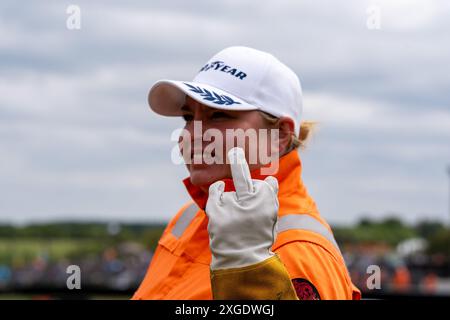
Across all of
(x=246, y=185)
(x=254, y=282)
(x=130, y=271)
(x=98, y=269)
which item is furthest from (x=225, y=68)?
(x=98, y=269)

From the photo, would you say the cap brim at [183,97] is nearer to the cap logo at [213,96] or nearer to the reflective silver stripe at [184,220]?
the cap logo at [213,96]

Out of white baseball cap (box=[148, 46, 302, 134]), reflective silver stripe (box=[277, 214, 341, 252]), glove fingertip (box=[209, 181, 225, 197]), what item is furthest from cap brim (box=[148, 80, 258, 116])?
glove fingertip (box=[209, 181, 225, 197])

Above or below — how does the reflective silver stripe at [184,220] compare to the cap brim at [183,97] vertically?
below

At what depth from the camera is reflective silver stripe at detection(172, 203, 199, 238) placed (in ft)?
11.0

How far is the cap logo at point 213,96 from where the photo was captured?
2805 mm

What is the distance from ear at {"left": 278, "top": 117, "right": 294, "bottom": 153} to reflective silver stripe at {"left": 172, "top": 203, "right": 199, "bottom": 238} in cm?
59

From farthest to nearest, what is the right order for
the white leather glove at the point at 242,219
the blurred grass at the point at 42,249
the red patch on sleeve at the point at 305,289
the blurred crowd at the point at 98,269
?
the blurred grass at the point at 42,249
the blurred crowd at the point at 98,269
the red patch on sleeve at the point at 305,289
the white leather glove at the point at 242,219

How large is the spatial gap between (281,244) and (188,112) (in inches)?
25.6

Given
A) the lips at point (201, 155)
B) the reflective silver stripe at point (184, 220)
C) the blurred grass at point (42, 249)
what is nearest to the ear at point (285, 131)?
the lips at point (201, 155)

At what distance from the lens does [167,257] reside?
3184 millimetres

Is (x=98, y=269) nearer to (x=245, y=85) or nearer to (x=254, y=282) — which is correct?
(x=245, y=85)

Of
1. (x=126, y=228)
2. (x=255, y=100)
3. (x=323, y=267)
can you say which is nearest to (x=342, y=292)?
(x=323, y=267)

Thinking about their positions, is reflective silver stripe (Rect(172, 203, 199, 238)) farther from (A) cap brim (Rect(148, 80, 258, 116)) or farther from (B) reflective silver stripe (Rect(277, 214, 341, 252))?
(B) reflective silver stripe (Rect(277, 214, 341, 252))
